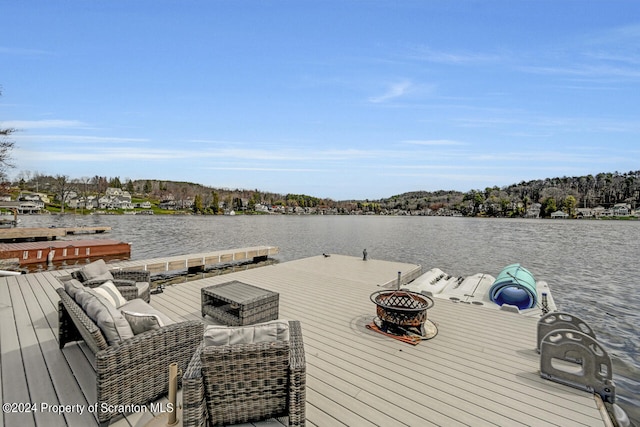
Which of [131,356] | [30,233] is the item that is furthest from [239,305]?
[30,233]

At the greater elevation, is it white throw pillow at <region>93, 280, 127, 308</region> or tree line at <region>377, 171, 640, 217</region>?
tree line at <region>377, 171, 640, 217</region>

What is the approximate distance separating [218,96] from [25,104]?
784 cm

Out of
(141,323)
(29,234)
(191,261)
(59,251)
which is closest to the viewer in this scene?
(141,323)

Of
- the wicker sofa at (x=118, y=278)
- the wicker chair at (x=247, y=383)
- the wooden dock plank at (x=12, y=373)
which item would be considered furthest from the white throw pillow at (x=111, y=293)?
the wicker chair at (x=247, y=383)

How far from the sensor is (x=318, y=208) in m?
116

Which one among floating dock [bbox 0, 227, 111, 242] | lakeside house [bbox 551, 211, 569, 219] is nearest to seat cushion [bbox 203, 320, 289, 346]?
floating dock [bbox 0, 227, 111, 242]

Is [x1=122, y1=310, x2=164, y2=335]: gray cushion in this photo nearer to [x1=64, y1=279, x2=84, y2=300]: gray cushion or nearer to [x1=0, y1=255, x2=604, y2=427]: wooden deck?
[x1=0, y1=255, x2=604, y2=427]: wooden deck

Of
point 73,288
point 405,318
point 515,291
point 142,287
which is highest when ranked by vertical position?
point 73,288

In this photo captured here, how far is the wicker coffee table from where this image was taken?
4.01m

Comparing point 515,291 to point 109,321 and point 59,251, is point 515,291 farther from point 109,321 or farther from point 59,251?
point 59,251

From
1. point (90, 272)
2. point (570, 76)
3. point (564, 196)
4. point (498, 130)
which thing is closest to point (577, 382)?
point (90, 272)

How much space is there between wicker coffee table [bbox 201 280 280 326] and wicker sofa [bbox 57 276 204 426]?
1.28 metres

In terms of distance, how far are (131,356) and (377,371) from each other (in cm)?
229

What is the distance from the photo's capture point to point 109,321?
2.28 meters
